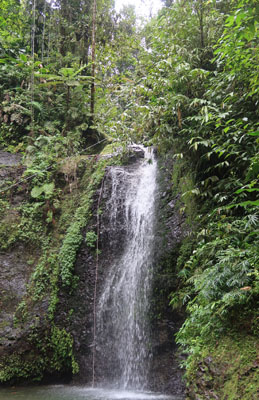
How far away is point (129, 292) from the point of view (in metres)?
6.07

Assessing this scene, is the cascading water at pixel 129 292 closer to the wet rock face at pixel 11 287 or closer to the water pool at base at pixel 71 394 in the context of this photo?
the water pool at base at pixel 71 394

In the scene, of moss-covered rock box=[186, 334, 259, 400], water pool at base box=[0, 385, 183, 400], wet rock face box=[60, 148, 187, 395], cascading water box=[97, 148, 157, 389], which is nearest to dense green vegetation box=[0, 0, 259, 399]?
moss-covered rock box=[186, 334, 259, 400]

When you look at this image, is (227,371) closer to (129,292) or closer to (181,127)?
(129,292)

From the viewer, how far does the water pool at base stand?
186 inches

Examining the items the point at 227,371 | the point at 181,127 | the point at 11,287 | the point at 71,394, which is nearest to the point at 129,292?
the point at 71,394

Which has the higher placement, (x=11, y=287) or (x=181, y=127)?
(x=181, y=127)

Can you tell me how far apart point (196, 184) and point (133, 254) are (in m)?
2.11

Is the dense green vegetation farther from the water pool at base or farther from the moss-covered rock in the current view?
the water pool at base

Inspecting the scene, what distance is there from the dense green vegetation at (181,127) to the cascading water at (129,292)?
2.79 feet

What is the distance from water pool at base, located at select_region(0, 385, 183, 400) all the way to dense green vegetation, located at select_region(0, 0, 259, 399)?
115 centimetres

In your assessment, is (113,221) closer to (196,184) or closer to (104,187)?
(104,187)

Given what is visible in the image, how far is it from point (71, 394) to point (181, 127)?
A: 17.7 ft

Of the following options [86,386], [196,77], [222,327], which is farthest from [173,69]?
[86,386]

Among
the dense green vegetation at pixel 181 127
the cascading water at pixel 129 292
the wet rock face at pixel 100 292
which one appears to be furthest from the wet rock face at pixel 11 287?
the cascading water at pixel 129 292
